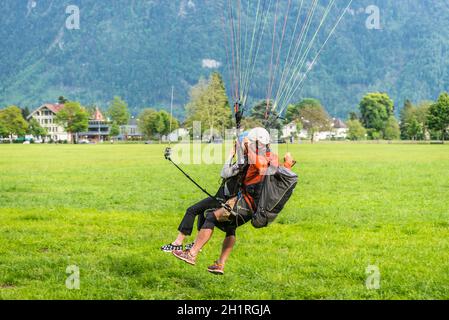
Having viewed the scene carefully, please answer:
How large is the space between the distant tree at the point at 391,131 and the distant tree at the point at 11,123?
92.1 meters

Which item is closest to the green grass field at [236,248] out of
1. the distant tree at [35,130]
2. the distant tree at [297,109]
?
the distant tree at [35,130]

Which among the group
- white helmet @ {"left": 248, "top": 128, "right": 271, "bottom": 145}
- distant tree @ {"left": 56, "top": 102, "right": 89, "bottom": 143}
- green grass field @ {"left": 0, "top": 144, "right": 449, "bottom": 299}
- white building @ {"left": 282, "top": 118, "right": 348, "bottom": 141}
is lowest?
green grass field @ {"left": 0, "top": 144, "right": 449, "bottom": 299}

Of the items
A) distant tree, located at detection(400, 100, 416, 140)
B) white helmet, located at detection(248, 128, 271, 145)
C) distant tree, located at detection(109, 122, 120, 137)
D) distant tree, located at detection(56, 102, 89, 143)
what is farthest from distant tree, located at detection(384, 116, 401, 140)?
white helmet, located at detection(248, 128, 271, 145)

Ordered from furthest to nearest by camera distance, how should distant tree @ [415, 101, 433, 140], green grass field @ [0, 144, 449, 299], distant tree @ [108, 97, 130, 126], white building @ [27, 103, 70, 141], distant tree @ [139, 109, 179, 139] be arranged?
white building @ [27, 103, 70, 141], distant tree @ [108, 97, 130, 126], distant tree @ [415, 101, 433, 140], distant tree @ [139, 109, 179, 139], green grass field @ [0, 144, 449, 299]

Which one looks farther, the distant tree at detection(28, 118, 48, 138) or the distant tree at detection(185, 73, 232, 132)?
the distant tree at detection(28, 118, 48, 138)

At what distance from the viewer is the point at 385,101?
513ft

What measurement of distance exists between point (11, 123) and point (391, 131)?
3736 inches

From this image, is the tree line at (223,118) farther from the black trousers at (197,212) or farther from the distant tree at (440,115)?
the black trousers at (197,212)

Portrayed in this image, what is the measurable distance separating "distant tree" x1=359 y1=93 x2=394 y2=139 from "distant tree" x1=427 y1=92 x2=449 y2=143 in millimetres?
43001

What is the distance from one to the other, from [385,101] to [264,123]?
156271 millimetres

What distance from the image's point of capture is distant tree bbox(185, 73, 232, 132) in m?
95.6

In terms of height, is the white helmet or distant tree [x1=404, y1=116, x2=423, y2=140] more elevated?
distant tree [x1=404, y1=116, x2=423, y2=140]

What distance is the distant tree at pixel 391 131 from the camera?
142 metres

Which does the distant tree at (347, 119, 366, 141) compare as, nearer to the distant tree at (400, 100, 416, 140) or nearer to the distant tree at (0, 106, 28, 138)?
the distant tree at (400, 100, 416, 140)
